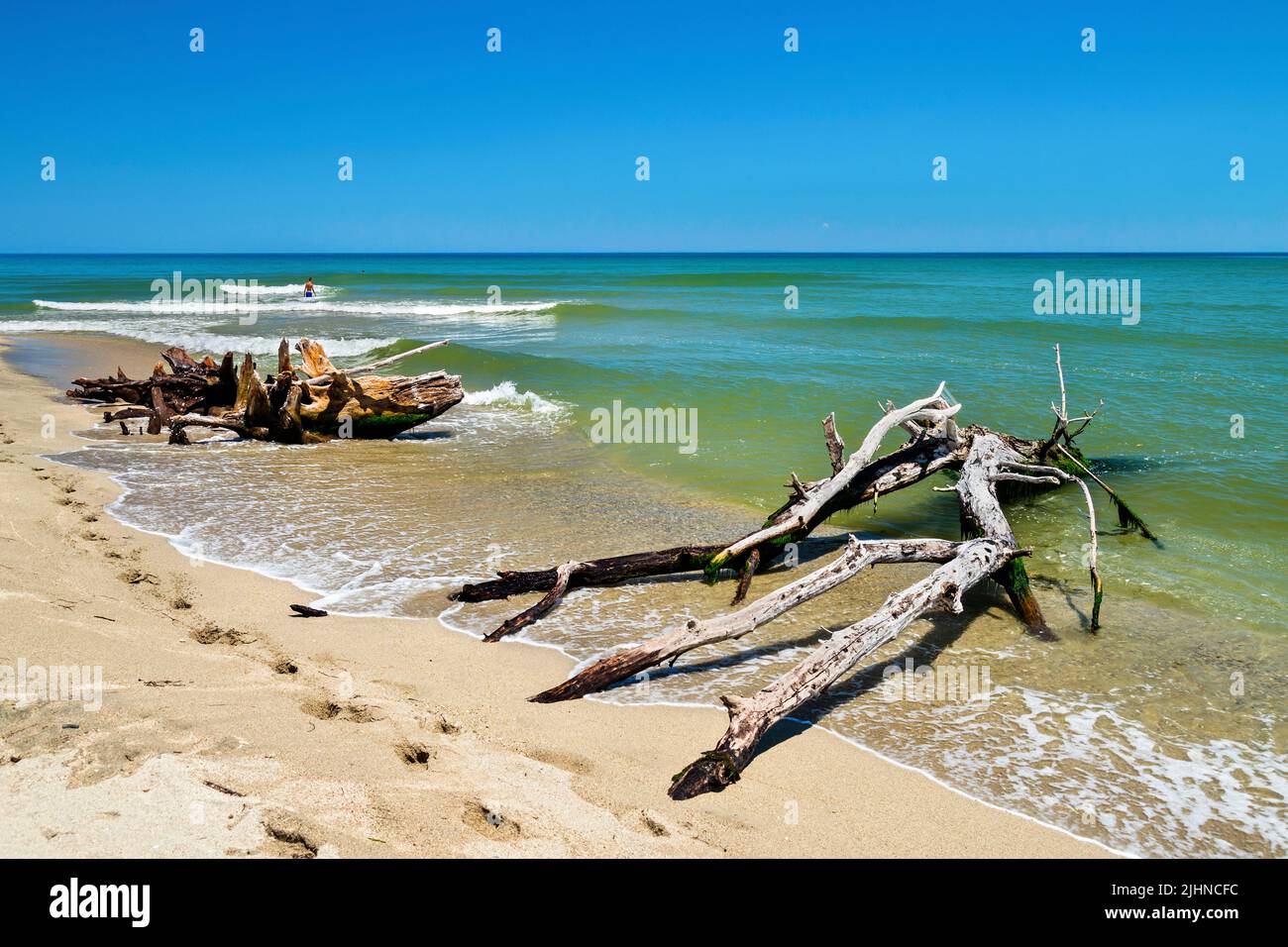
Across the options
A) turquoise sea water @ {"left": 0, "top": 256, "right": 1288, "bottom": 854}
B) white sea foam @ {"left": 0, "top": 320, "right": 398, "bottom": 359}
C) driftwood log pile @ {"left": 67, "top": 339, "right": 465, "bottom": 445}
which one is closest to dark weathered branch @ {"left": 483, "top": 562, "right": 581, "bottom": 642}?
turquoise sea water @ {"left": 0, "top": 256, "right": 1288, "bottom": 854}

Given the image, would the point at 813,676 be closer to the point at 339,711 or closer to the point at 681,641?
the point at 681,641

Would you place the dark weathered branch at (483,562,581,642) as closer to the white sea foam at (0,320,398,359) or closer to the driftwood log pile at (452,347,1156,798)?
the driftwood log pile at (452,347,1156,798)

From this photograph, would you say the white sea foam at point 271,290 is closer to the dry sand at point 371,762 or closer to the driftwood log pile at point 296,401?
the driftwood log pile at point 296,401

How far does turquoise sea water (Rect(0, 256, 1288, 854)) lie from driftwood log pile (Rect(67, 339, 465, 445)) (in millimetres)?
521

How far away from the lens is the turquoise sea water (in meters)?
4.59

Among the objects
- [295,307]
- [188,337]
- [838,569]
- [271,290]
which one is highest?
[271,290]

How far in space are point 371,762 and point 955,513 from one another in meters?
7.21

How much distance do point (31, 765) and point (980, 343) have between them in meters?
24.1

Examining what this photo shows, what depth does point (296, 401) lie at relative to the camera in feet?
39.3

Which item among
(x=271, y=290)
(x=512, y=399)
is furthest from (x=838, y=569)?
(x=271, y=290)

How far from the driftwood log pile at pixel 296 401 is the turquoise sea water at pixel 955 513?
0.52m

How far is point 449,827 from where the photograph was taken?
3.46 m
